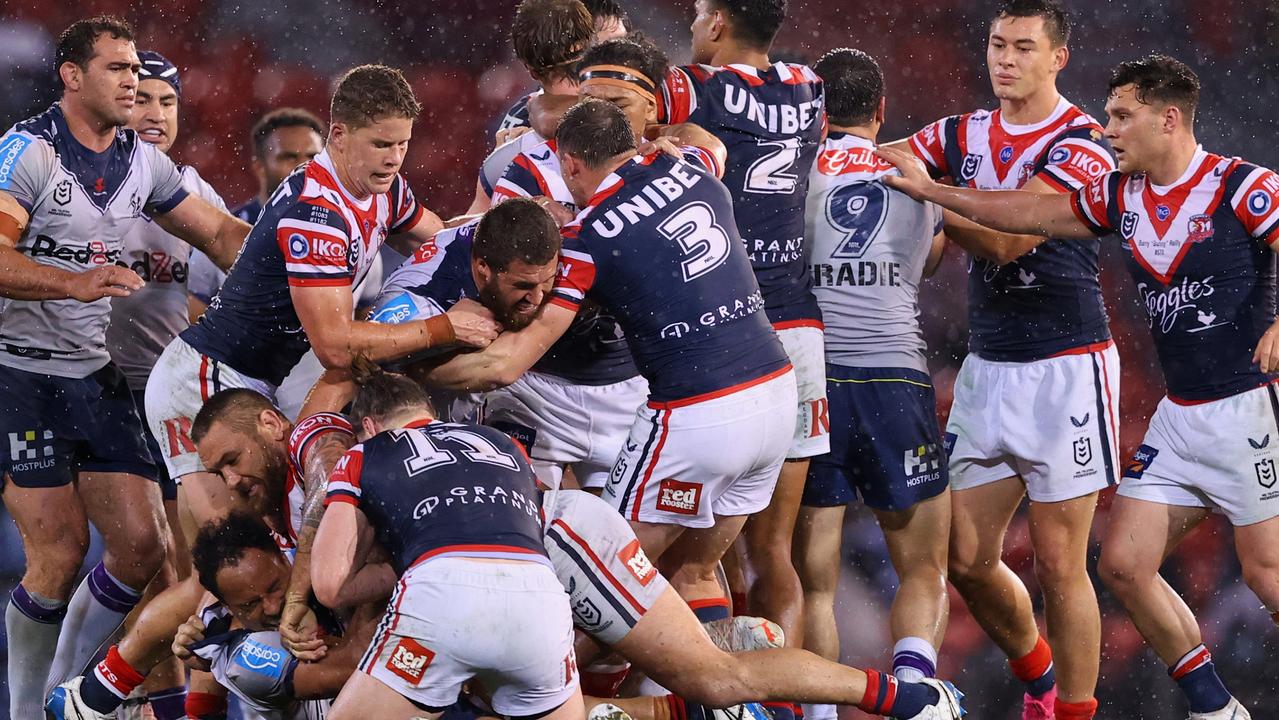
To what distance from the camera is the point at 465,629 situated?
4359 millimetres

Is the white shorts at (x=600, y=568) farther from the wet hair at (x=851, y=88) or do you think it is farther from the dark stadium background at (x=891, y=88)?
the dark stadium background at (x=891, y=88)

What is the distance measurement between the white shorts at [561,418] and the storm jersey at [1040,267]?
1578 mm

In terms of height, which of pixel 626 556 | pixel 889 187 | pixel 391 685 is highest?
pixel 889 187

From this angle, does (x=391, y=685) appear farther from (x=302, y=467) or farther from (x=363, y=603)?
(x=302, y=467)

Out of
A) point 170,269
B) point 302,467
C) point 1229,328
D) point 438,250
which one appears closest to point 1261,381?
point 1229,328

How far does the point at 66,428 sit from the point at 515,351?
2175 mm

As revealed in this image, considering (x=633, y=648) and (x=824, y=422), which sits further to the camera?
(x=824, y=422)

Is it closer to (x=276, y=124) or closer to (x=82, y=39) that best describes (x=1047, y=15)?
(x=276, y=124)

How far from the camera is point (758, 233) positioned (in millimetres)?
5934

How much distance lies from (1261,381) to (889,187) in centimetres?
166

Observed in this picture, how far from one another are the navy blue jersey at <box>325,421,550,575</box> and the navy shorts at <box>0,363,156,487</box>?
208 centimetres

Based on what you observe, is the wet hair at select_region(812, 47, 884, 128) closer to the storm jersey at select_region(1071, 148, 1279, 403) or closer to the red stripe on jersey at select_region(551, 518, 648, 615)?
the storm jersey at select_region(1071, 148, 1279, 403)

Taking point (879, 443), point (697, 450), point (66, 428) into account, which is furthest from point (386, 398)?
point (879, 443)

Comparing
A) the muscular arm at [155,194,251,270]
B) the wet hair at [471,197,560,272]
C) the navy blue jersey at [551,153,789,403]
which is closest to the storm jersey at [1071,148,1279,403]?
the navy blue jersey at [551,153,789,403]
